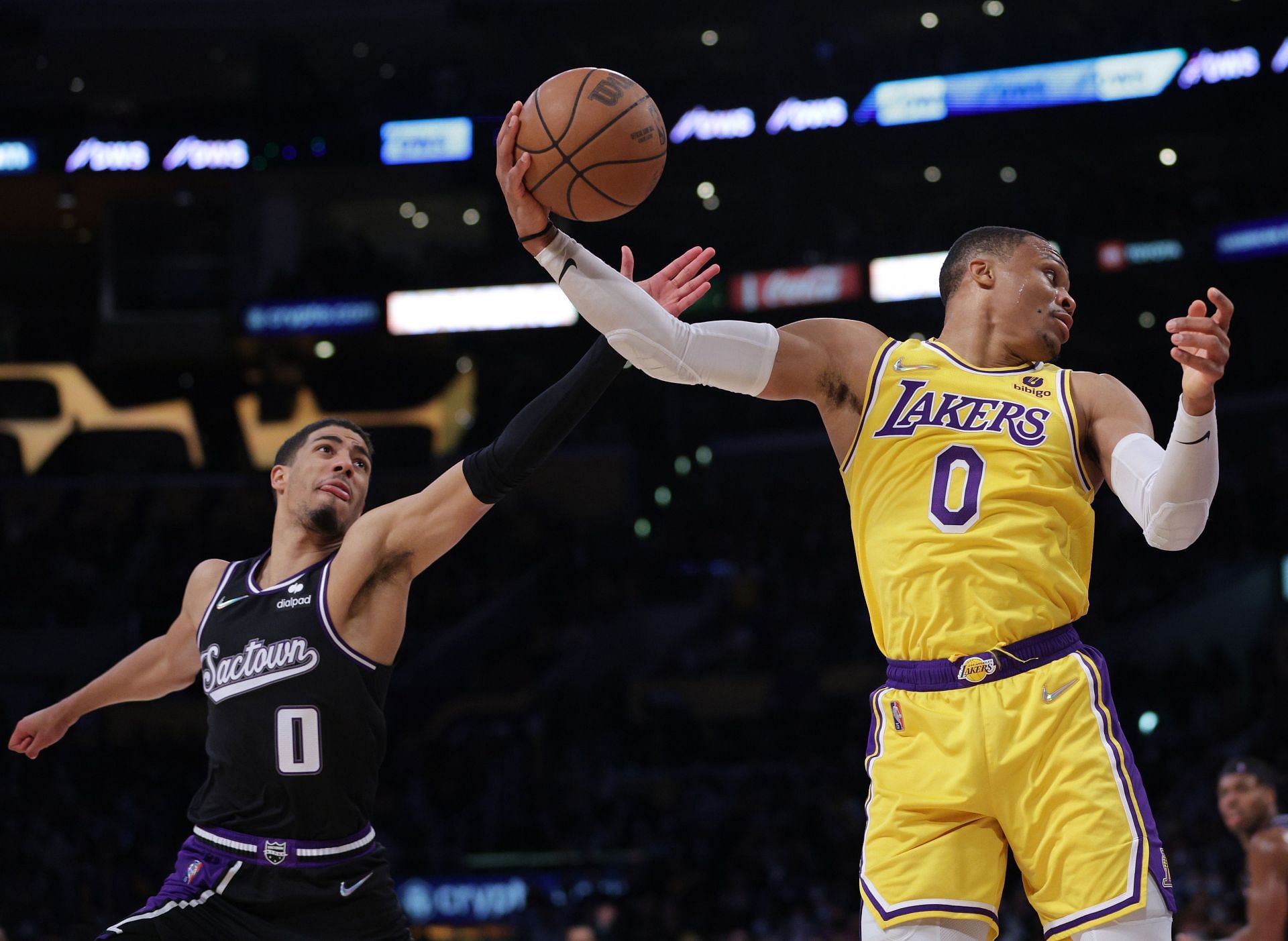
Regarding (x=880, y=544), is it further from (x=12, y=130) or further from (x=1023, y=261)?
(x=12, y=130)

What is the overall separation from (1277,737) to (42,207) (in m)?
19.7

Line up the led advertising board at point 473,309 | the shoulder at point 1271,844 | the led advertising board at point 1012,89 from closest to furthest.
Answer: the shoulder at point 1271,844 → the led advertising board at point 1012,89 → the led advertising board at point 473,309

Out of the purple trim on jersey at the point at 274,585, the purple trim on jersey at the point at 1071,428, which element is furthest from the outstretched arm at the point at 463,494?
the purple trim on jersey at the point at 1071,428

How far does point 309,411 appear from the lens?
77.6 ft

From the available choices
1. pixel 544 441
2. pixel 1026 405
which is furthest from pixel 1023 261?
pixel 544 441

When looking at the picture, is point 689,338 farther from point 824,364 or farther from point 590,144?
point 590,144

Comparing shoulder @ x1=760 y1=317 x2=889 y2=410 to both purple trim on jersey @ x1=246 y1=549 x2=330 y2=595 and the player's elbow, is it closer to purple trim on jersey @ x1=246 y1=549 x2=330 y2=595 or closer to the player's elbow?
the player's elbow

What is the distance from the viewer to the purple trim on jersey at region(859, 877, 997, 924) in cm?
316

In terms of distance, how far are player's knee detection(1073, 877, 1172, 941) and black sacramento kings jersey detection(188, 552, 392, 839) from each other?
2.05m

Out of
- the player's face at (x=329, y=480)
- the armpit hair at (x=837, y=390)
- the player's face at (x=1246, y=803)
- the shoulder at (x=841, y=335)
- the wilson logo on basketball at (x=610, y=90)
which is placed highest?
the wilson logo on basketball at (x=610, y=90)

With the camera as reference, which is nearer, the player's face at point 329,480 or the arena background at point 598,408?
the player's face at point 329,480

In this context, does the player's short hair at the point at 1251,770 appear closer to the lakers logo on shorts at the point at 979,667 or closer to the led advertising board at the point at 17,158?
the lakers logo on shorts at the point at 979,667

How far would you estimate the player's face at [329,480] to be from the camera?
446 cm

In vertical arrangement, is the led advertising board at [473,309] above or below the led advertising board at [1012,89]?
below
